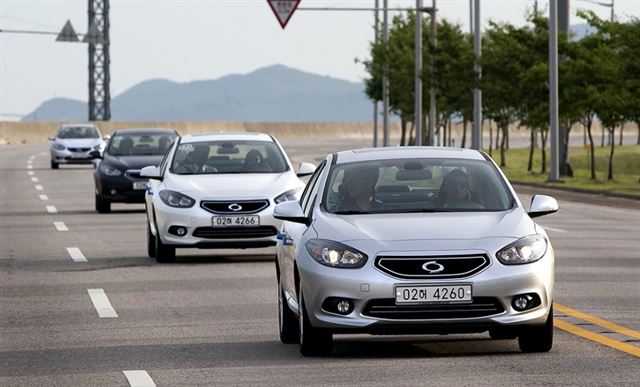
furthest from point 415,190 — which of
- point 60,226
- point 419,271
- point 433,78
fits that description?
point 433,78

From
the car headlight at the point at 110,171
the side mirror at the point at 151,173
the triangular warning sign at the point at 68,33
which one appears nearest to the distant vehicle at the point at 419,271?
the side mirror at the point at 151,173

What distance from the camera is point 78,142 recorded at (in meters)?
57.6

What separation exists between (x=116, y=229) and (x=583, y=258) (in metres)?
8.72

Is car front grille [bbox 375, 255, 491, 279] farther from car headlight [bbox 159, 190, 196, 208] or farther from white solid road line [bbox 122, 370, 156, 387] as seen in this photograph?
car headlight [bbox 159, 190, 196, 208]

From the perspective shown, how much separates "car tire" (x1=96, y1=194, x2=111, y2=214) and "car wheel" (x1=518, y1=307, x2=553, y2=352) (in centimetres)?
2051

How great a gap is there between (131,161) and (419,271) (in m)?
21.0

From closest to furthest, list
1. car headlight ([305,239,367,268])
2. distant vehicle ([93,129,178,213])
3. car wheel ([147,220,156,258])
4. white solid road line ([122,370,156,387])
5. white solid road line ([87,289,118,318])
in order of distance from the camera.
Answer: white solid road line ([122,370,156,387]) < car headlight ([305,239,367,268]) < white solid road line ([87,289,118,318]) < car wheel ([147,220,156,258]) < distant vehicle ([93,129,178,213])

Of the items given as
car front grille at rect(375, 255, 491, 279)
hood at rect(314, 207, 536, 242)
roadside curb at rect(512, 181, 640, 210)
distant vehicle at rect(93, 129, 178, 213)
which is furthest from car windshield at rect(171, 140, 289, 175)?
roadside curb at rect(512, 181, 640, 210)

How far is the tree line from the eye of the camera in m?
47.2

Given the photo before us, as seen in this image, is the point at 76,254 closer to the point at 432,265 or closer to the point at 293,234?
the point at 293,234

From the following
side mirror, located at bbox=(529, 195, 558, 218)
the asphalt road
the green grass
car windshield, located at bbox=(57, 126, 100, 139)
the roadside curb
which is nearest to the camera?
the asphalt road

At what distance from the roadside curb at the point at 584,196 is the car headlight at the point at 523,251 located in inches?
934

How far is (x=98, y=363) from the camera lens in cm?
1173

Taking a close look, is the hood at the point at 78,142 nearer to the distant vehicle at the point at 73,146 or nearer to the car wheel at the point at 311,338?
the distant vehicle at the point at 73,146
